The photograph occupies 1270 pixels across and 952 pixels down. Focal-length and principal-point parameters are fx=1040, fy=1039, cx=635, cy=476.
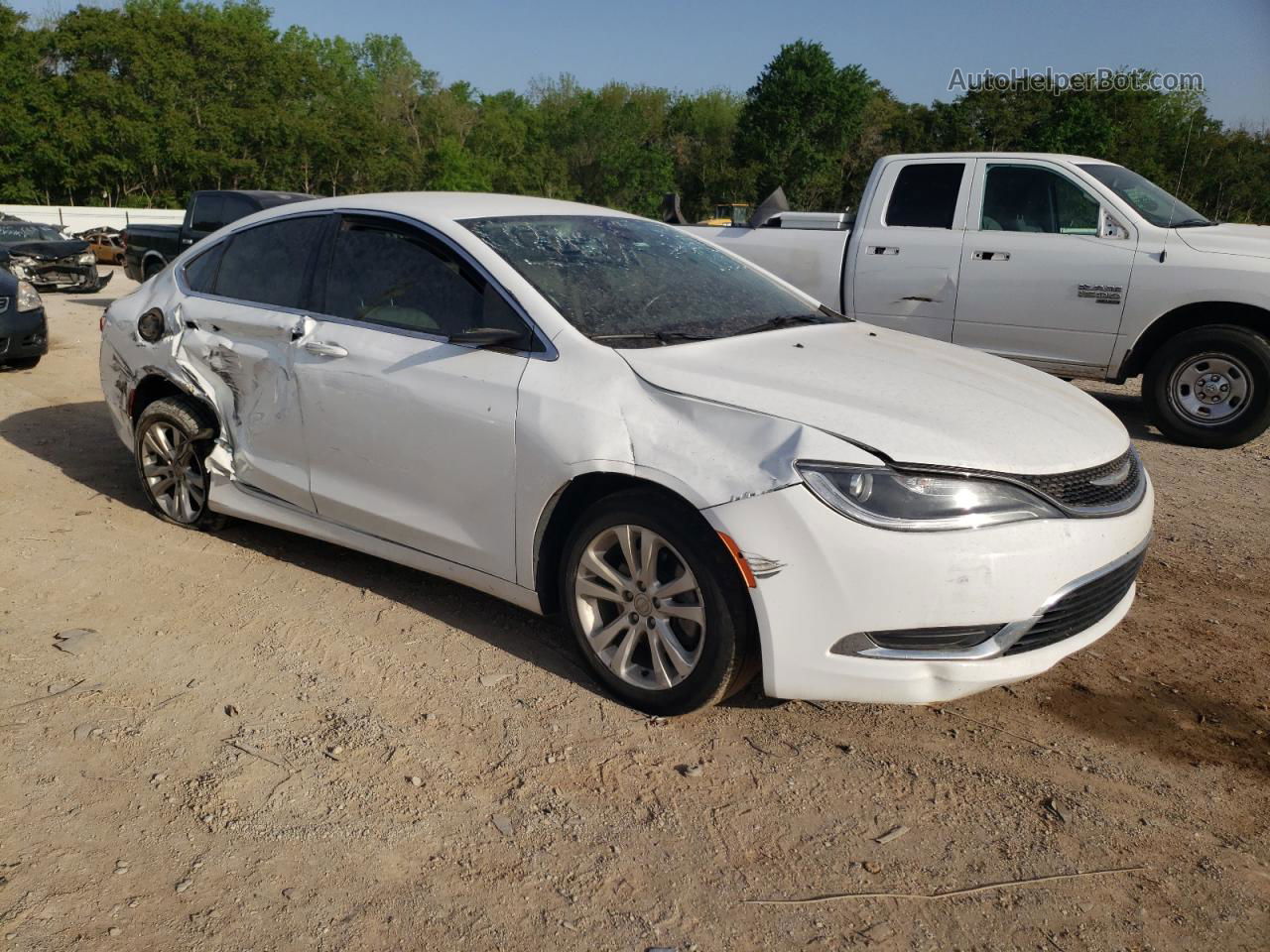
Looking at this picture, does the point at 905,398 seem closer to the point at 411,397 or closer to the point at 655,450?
the point at 655,450

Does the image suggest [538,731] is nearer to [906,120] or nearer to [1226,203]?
[1226,203]

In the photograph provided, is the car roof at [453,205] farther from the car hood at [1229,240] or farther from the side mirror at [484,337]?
the car hood at [1229,240]

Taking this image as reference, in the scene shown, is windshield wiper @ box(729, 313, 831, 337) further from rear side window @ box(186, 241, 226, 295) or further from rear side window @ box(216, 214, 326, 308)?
rear side window @ box(186, 241, 226, 295)

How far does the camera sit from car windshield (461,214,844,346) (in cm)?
370

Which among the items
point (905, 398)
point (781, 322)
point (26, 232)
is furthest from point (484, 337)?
point (26, 232)

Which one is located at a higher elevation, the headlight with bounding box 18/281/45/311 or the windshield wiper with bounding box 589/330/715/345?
the windshield wiper with bounding box 589/330/715/345

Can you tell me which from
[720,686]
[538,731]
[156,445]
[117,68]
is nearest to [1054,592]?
[720,686]

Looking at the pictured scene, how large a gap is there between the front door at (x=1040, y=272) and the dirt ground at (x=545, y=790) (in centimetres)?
338

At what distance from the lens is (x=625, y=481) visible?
10.9 ft

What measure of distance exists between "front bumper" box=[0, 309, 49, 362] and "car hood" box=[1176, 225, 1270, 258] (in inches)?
Result: 366

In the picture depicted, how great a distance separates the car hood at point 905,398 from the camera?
3000mm

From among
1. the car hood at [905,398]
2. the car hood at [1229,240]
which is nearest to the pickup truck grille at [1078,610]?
the car hood at [905,398]

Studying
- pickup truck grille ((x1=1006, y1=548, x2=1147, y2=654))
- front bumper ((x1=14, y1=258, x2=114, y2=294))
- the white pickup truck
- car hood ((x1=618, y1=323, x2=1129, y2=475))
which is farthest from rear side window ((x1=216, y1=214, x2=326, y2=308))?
front bumper ((x1=14, y1=258, x2=114, y2=294))

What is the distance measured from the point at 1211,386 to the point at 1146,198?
1.51 metres
